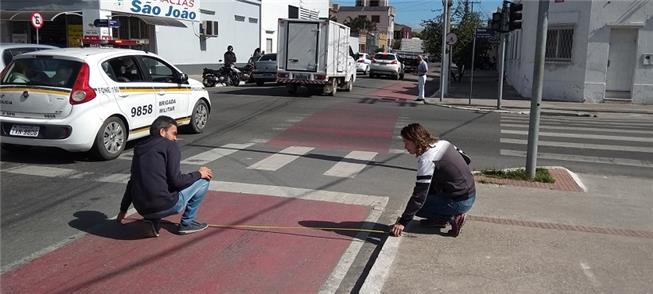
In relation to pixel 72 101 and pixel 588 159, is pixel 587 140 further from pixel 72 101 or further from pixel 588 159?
pixel 72 101

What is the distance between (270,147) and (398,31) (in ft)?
465

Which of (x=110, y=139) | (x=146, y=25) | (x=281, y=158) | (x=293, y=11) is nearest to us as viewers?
(x=110, y=139)

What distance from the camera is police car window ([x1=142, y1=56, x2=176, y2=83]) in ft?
33.7

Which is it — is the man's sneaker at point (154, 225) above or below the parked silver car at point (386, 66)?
below

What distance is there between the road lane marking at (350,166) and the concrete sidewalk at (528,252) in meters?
2.14

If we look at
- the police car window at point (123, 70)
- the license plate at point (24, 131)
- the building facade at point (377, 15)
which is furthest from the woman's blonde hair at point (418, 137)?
the building facade at point (377, 15)

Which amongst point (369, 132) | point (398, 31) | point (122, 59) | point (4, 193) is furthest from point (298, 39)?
point (398, 31)

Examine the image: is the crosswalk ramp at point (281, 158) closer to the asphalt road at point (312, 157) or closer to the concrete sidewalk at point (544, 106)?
the asphalt road at point (312, 157)

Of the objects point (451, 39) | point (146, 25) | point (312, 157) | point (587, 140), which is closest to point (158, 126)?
point (312, 157)

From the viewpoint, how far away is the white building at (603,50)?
73.0 ft

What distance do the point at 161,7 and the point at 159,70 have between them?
2039cm

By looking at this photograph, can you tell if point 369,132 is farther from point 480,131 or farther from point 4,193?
point 4,193

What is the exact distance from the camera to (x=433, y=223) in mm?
6117

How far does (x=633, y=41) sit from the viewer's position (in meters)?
22.6
